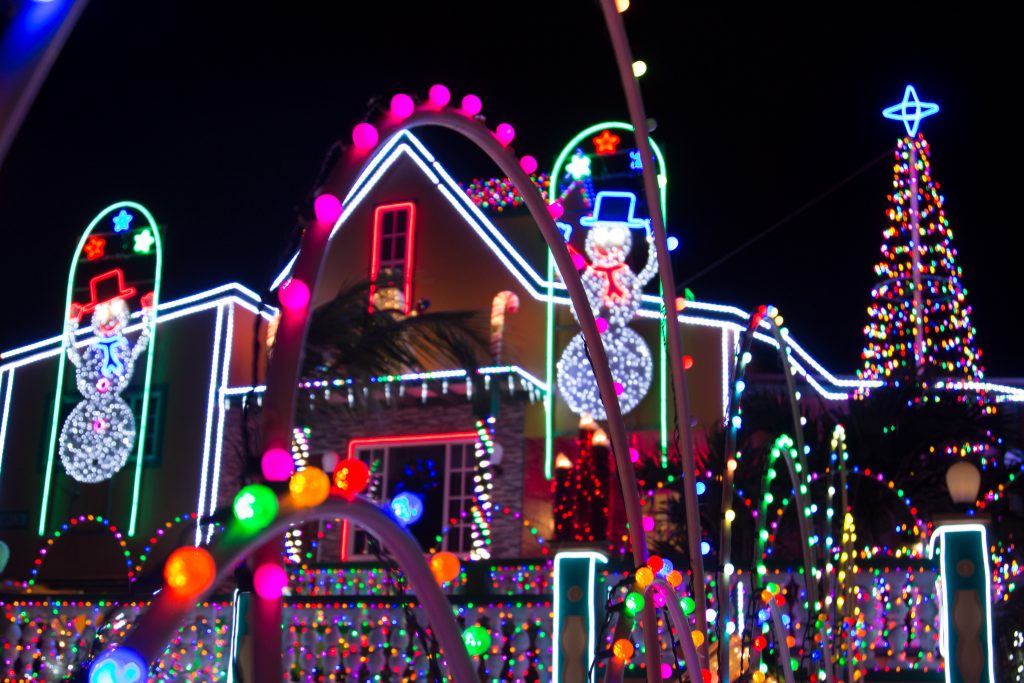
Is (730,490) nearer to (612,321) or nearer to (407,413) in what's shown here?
(612,321)

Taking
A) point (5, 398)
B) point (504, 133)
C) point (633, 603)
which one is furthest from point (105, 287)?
point (504, 133)

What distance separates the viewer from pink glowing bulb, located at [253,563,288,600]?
8.21 feet

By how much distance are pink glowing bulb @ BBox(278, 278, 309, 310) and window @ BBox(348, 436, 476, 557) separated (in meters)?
13.8

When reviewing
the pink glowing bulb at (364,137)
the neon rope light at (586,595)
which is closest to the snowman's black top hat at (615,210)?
the neon rope light at (586,595)

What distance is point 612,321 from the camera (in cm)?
1636

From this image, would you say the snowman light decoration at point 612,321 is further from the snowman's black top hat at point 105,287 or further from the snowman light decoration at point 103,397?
the snowman's black top hat at point 105,287

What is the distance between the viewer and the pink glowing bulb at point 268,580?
2504mm

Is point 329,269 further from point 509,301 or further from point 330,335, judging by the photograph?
point 330,335

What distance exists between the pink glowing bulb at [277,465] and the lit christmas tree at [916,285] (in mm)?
15279

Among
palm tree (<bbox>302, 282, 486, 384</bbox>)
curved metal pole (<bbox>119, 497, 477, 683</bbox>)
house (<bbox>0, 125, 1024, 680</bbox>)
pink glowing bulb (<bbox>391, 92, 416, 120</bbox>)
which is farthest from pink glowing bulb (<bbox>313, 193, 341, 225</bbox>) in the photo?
house (<bbox>0, 125, 1024, 680</bbox>)

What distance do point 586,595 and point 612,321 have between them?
838 cm

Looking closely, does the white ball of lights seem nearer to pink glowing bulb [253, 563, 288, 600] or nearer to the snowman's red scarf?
the snowman's red scarf

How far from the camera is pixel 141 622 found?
216cm

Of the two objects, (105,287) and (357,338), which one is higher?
(105,287)
